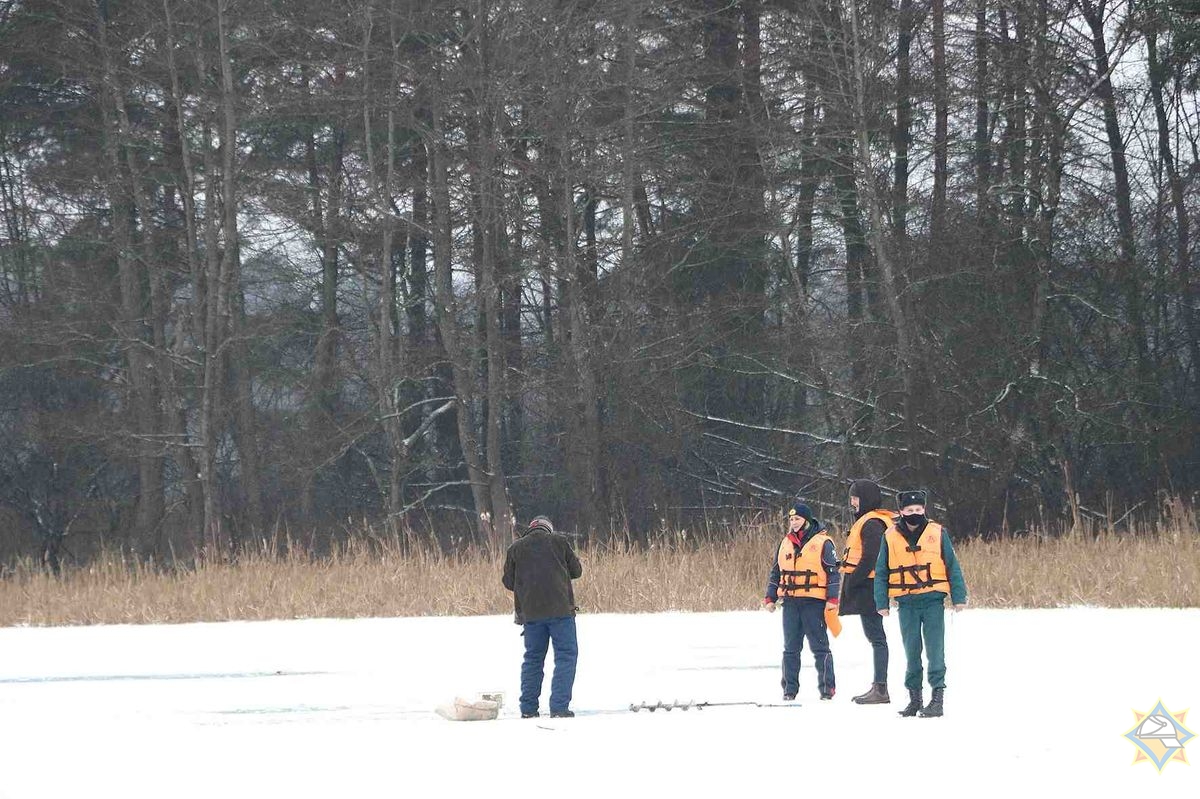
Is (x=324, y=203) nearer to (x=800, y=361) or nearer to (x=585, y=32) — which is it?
(x=585, y=32)

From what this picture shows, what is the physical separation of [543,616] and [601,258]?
18.9m

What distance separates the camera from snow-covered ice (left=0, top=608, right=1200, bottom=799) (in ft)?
23.0

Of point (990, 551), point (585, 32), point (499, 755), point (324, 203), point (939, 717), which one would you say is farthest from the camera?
point (324, 203)

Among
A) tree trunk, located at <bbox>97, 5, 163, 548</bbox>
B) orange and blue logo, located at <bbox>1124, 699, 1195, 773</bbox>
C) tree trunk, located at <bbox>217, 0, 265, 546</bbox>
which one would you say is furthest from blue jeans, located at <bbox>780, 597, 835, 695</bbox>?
tree trunk, located at <bbox>97, 5, 163, 548</bbox>

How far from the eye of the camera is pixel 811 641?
31.7 feet

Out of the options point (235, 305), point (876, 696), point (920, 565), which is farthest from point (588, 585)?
point (235, 305)

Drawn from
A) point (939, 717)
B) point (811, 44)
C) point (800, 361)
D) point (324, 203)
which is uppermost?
point (811, 44)

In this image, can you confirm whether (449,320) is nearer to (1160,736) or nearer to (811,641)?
(811,641)

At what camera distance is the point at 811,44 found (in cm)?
2670

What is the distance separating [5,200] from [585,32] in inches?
459

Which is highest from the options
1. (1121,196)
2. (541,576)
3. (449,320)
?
(1121,196)

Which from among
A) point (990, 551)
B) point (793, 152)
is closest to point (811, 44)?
point (793, 152)

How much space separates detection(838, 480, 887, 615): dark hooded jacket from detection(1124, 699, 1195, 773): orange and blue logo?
174cm

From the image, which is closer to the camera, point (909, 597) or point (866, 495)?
point (909, 597)
